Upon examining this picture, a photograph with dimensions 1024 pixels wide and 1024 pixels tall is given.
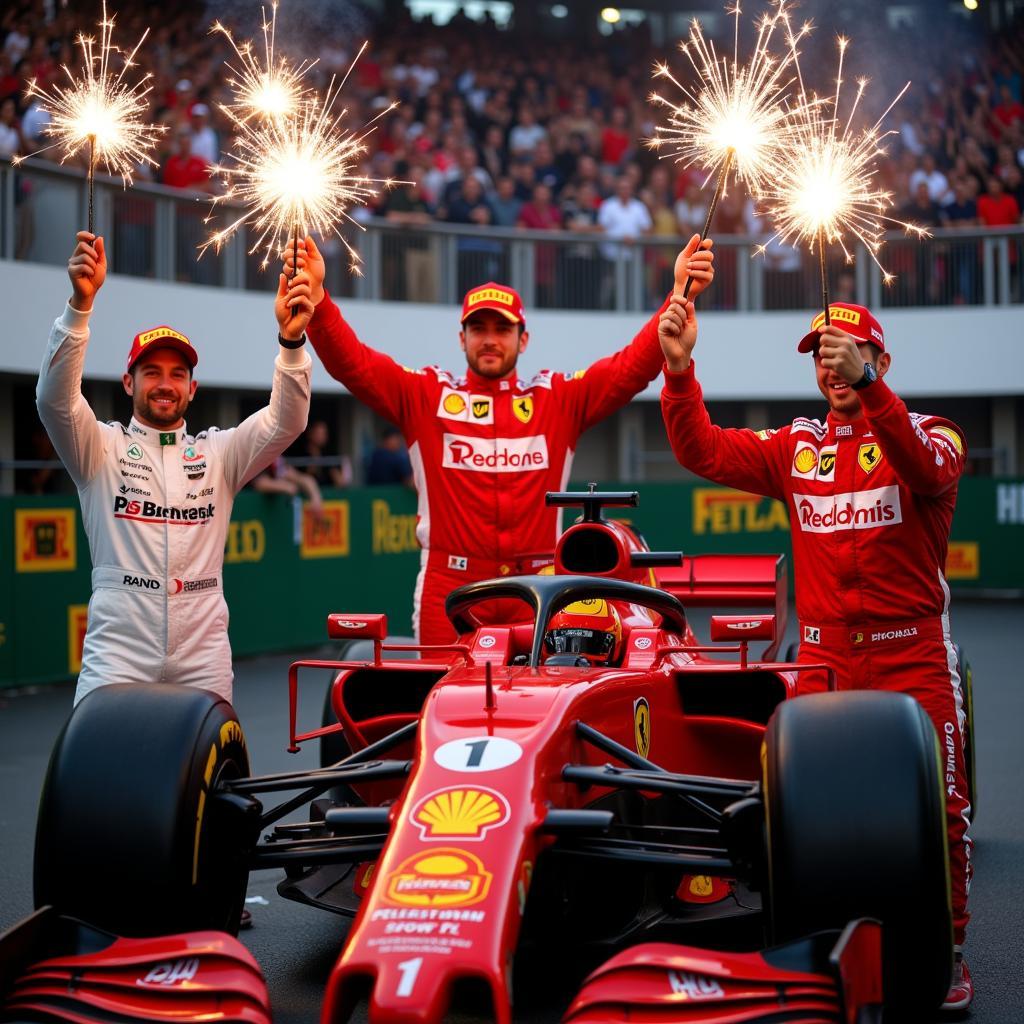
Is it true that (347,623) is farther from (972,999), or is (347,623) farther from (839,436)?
(972,999)

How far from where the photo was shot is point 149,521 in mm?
4910

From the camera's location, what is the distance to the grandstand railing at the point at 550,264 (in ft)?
44.7

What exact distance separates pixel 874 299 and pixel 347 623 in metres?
14.1

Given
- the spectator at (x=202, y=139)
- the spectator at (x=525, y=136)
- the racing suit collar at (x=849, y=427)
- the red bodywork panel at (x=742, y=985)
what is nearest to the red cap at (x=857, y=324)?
the racing suit collar at (x=849, y=427)

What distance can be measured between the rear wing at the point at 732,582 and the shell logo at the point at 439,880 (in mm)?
2786

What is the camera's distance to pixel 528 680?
12.9 ft

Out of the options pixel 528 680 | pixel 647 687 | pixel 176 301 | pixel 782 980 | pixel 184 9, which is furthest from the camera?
pixel 184 9

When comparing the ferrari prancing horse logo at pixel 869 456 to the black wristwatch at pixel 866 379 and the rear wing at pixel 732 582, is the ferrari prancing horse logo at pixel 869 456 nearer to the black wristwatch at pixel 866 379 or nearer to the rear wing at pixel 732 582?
the black wristwatch at pixel 866 379

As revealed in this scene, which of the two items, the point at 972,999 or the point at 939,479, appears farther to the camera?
the point at 939,479

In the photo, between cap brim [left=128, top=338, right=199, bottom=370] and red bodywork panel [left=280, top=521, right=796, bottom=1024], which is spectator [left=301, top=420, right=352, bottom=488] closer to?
cap brim [left=128, top=338, right=199, bottom=370]

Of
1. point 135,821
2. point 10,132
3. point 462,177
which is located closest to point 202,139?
point 10,132

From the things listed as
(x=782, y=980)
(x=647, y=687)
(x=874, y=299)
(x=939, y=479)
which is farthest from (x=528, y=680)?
(x=874, y=299)

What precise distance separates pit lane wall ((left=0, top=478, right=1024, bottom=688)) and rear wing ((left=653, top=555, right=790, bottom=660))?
5545 mm

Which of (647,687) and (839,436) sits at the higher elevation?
(839,436)
